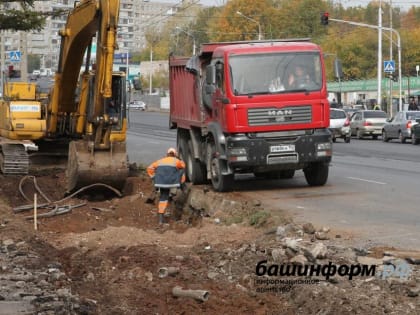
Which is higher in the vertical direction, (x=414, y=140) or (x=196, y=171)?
(x=196, y=171)

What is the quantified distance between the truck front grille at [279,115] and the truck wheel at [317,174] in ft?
4.79

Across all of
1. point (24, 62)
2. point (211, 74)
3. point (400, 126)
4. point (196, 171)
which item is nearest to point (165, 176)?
point (211, 74)

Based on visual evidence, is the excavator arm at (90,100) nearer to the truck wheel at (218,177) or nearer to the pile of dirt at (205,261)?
the pile of dirt at (205,261)

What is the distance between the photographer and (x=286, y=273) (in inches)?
437

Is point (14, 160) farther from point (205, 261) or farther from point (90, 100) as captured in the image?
point (205, 261)

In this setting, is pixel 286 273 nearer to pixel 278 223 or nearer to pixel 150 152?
pixel 278 223

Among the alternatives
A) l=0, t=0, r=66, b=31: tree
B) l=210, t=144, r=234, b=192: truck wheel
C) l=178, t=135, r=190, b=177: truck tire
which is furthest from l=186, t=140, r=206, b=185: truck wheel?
l=0, t=0, r=66, b=31: tree

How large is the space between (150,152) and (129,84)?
1248 cm

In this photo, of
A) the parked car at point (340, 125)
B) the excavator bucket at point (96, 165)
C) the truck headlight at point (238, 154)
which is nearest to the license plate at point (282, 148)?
the truck headlight at point (238, 154)

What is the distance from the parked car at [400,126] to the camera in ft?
144

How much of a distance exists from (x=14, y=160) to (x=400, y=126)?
26.3m

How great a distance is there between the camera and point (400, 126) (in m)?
44.8

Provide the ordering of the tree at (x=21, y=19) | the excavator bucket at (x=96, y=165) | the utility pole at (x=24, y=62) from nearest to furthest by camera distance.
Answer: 1. the excavator bucket at (x=96, y=165)
2. the tree at (x=21, y=19)
3. the utility pole at (x=24, y=62)

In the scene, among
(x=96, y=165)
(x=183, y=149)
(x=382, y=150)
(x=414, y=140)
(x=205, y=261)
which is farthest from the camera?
(x=414, y=140)
